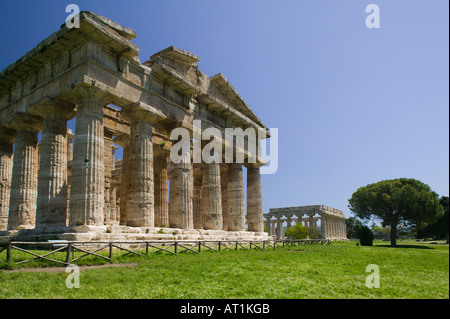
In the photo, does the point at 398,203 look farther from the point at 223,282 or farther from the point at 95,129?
the point at 223,282

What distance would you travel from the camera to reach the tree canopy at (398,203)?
Answer: 47094 millimetres

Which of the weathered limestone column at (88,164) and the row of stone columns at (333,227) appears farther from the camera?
the row of stone columns at (333,227)

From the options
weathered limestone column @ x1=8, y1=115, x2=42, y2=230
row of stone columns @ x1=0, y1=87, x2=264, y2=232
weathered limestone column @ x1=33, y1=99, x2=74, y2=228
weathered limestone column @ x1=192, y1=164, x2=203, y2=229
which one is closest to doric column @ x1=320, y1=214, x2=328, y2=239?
weathered limestone column @ x1=192, y1=164, x2=203, y2=229

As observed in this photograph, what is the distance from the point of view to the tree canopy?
47094 mm

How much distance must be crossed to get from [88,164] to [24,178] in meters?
5.76

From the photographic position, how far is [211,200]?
26.7 meters

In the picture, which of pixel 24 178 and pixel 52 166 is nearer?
pixel 52 166

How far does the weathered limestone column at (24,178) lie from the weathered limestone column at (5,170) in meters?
1.74

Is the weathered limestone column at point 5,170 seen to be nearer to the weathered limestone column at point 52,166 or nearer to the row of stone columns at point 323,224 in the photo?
the weathered limestone column at point 52,166

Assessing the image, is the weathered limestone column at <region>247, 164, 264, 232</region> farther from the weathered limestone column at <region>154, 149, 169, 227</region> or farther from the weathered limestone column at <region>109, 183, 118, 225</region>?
the weathered limestone column at <region>109, 183, 118, 225</region>

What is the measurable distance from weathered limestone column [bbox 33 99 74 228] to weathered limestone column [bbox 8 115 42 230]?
216cm

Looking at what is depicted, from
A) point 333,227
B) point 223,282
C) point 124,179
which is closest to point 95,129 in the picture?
point 124,179

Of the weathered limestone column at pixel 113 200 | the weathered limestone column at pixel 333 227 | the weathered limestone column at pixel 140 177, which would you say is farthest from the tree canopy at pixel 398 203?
the weathered limestone column at pixel 140 177
